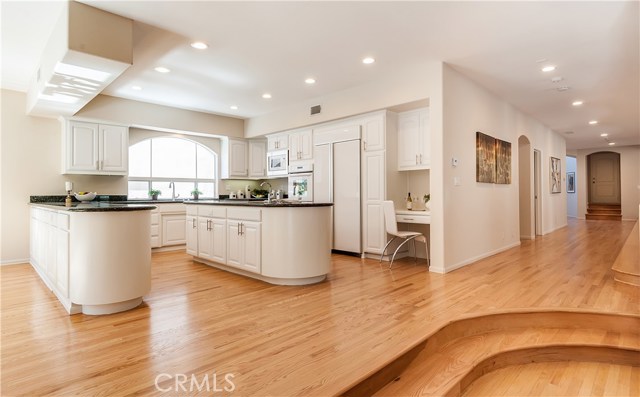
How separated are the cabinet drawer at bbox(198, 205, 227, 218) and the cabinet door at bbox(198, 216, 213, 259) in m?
0.08

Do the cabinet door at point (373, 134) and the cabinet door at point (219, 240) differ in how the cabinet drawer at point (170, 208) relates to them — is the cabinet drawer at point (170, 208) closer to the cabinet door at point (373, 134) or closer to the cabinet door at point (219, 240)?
the cabinet door at point (219, 240)

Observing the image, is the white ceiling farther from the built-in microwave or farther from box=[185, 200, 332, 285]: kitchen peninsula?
box=[185, 200, 332, 285]: kitchen peninsula

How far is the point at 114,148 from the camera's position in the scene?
5.81 meters

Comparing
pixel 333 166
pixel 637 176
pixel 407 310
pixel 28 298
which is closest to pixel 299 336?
pixel 407 310

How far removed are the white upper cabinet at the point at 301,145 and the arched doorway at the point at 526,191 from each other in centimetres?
463

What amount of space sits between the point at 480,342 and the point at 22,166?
671 cm

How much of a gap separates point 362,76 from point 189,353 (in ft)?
13.5

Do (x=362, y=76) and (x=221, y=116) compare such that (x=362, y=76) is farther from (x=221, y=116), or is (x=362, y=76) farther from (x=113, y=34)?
(x=221, y=116)

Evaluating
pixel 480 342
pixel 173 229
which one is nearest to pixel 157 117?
pixel 173 229

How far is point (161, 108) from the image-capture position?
250 inches

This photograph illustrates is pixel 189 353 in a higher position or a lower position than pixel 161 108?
lower

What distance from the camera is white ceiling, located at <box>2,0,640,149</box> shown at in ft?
10.1

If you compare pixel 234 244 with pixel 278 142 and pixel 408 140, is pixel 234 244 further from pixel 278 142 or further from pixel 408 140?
pixel 278 142

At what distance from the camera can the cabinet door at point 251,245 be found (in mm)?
3912
